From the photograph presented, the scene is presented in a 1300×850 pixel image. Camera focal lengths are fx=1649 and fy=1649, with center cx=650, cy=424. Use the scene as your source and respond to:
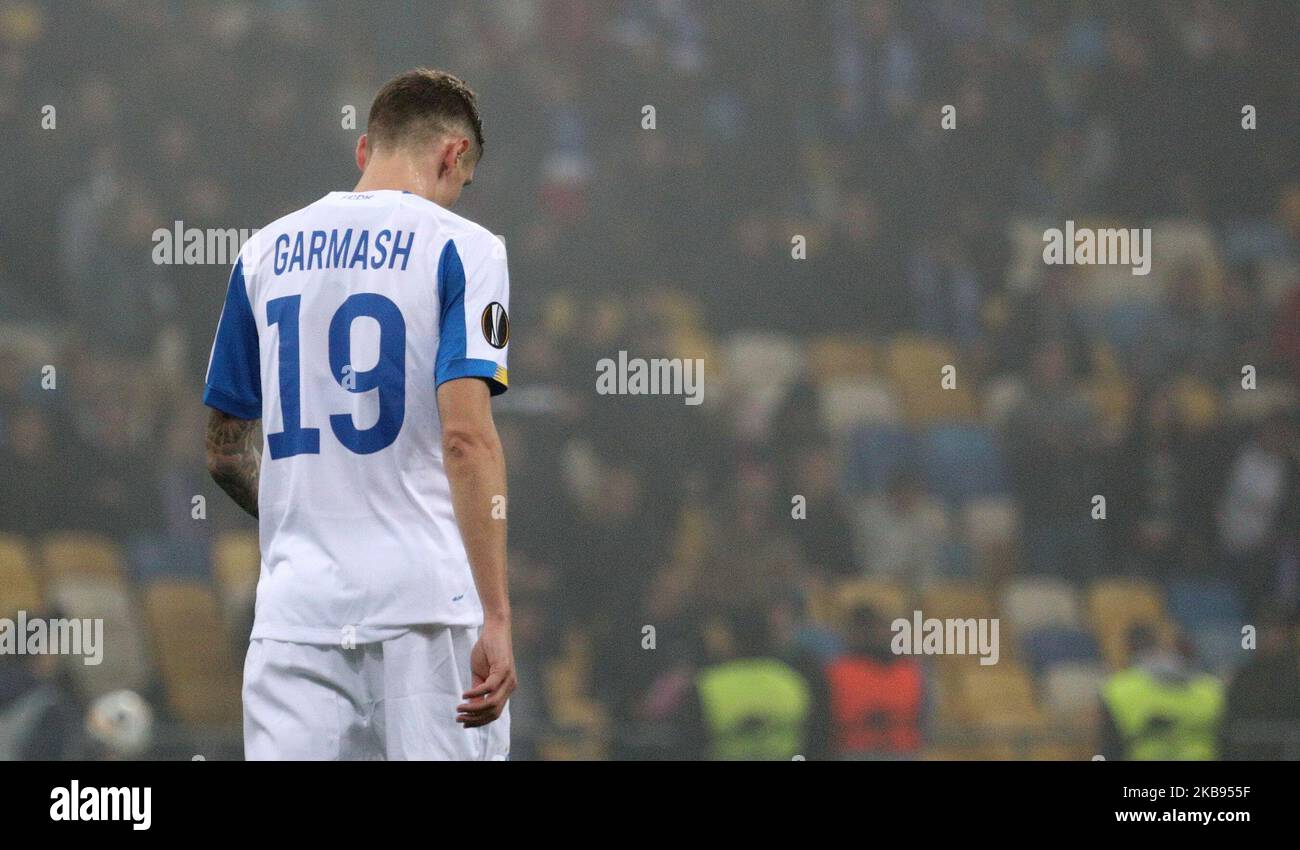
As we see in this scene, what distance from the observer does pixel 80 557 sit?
768 centimetres

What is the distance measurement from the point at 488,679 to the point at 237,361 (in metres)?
0.73

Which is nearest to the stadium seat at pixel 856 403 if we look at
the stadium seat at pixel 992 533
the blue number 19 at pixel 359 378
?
the stadium seat at pixel 992 533

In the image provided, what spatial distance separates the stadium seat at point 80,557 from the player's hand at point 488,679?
551cm

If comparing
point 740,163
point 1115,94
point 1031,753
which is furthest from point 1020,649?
point 1115,94

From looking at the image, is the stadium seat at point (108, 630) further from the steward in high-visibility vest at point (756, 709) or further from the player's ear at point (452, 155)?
the player's ear at point (452, 155)

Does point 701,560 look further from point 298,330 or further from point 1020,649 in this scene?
point 298,330

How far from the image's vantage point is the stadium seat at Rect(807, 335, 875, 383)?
29.3 feet

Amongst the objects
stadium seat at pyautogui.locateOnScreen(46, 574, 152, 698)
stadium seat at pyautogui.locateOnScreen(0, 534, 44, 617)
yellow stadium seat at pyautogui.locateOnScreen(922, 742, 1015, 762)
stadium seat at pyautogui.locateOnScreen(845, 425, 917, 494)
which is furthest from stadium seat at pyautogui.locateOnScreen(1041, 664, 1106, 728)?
stadium seat at pyautogui.locateOnScreen(0, 534, 44, 617)

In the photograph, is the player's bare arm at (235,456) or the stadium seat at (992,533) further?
the stadium seat at (992,533)

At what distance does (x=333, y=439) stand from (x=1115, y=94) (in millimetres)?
8211

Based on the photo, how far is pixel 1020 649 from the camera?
817 cm

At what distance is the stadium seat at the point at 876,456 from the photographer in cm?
843
